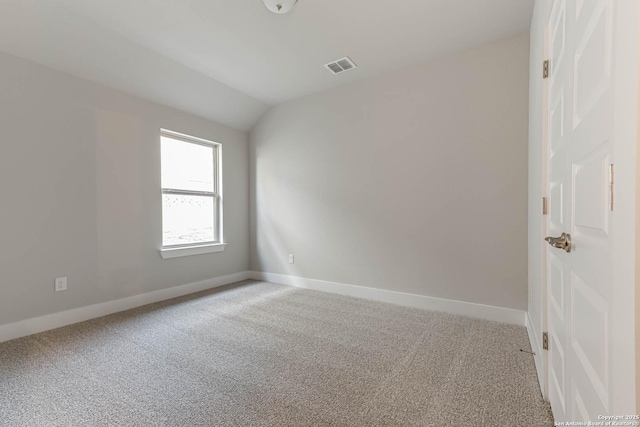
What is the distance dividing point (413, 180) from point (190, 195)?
9.40ft

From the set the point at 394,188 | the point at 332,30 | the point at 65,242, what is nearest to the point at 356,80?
the point at 332,30

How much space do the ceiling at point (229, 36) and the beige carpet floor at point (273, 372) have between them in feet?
8.08

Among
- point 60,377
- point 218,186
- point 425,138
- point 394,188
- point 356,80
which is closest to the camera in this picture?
point 60,377

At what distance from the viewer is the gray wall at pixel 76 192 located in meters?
2.31

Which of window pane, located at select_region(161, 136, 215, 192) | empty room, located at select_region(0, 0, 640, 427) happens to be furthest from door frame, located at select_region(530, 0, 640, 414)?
window pane, located at select_region(161, 136, 215, 192)

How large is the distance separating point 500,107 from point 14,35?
163 inches

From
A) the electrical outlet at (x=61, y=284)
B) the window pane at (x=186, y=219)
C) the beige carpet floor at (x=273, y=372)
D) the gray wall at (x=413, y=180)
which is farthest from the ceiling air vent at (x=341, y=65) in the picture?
the electrical outlet at (x=61, y=284)

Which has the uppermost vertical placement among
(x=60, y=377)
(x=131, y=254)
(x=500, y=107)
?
(x=500, y=107)

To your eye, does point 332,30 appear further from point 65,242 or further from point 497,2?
point 65,242

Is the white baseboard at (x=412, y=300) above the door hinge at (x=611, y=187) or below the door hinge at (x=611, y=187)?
below

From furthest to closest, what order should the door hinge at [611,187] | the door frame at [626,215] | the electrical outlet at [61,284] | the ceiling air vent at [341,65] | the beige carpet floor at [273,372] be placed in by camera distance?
the ceiling air vent at [341,65] < the electrical outlet at [61,284] < the beige carpet floor at [273,372] < the door hinge at [611,187] < the door frame at [626,215]

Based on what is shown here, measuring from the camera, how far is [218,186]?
4.06 meters

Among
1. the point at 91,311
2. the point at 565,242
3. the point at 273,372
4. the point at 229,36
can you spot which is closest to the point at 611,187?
the point at 565,242

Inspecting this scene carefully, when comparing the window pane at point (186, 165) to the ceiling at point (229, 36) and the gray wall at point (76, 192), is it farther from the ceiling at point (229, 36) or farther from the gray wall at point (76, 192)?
the ceiling at point (229, 36)
